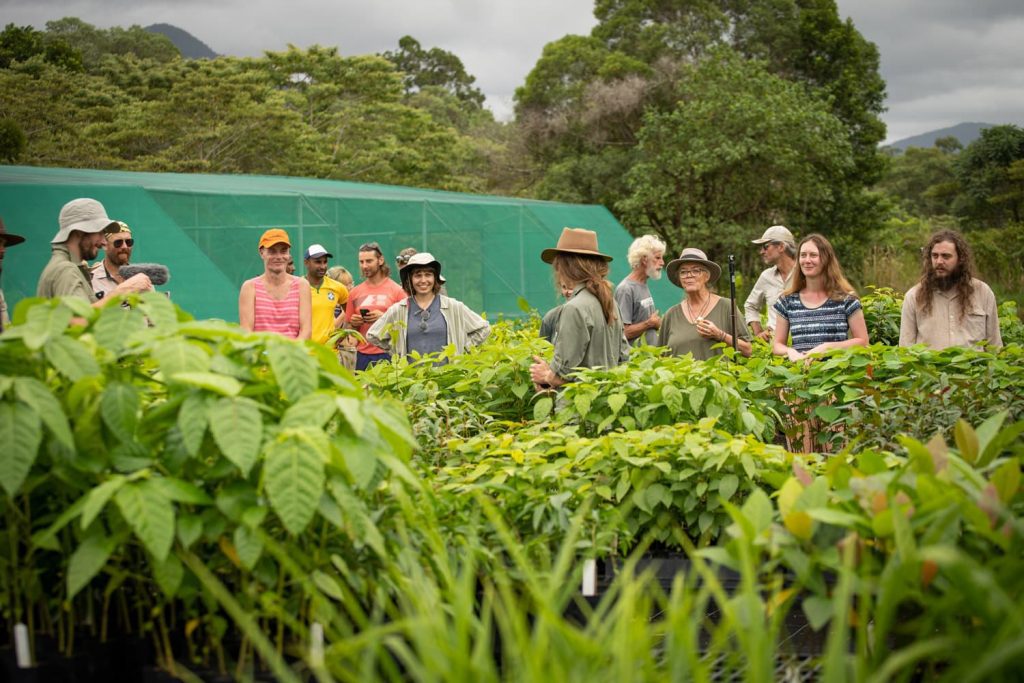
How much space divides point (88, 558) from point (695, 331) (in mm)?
4711

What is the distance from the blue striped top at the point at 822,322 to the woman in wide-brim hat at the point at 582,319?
48.2 inches

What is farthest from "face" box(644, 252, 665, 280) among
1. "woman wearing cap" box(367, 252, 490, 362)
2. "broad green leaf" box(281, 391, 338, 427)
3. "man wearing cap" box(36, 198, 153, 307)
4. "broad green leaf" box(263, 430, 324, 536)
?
"broad green leaf" box(263, 430, 324, 536)

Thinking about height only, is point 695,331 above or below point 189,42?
below

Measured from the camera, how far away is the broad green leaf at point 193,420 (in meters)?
1.74

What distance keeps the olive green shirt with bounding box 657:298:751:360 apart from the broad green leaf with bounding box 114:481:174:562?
4.59m

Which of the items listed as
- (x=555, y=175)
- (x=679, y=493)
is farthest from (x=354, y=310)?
(x=555, y=175)

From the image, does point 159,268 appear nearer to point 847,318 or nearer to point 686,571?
point 847,318

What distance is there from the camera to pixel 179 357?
5.93 feet

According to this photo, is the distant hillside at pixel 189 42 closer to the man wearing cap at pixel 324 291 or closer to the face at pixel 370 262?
the man wearing cap at pixel 324 291

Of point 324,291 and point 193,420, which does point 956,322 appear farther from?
point 193,420

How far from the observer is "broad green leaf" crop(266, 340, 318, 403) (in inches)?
73.6

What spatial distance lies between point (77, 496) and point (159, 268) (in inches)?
198

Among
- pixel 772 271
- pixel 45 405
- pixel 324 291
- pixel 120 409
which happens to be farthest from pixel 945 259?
pixel 45 405

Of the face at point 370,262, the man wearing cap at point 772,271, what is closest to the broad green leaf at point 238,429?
the man wearing cap at point 772,271
